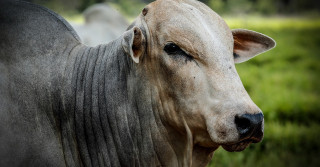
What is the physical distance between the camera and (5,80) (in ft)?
8.01

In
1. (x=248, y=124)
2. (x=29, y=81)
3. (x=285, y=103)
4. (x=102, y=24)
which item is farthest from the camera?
(x=285, y=103)

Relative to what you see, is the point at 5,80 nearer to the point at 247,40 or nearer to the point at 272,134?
the point at 247,40

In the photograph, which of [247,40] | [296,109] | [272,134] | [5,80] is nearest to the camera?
[5,80]

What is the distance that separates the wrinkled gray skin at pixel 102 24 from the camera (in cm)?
575

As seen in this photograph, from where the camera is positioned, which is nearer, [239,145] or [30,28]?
[239,145]

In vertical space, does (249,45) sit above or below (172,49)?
below

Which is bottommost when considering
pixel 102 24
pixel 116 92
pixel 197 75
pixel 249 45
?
pixel 249 45

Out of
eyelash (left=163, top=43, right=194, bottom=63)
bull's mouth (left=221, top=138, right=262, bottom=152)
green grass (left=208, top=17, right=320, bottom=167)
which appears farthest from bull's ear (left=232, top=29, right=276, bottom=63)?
green grass (left=208, top=17, right=320, bottom=167)

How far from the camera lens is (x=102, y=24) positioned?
253 inches

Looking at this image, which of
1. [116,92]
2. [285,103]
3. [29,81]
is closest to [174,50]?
[116,92]

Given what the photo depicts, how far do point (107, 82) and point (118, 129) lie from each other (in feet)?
0.97

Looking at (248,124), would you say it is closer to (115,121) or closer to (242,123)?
(242,123)

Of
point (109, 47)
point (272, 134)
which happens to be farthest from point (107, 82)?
point (272, 134)

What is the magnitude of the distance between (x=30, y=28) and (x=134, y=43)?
0.70m
